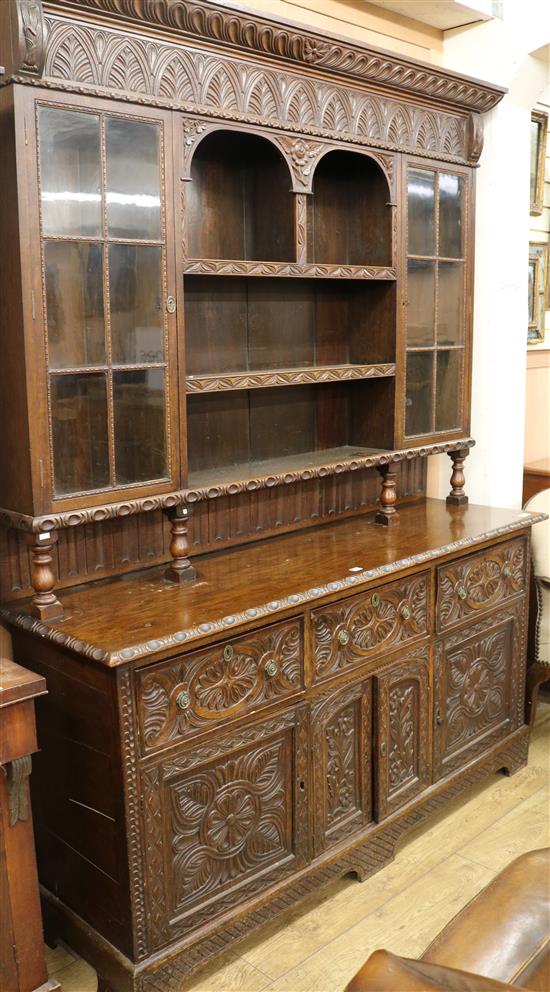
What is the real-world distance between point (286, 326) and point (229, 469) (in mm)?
519

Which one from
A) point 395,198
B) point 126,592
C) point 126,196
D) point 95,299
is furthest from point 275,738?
point 395,198

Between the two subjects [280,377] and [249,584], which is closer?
[249,584]

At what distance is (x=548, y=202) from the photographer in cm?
409

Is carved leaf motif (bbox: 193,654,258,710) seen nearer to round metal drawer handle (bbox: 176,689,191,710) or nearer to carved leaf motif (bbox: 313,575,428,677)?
round metal drawer handle (bbox: 176,689,191,710)

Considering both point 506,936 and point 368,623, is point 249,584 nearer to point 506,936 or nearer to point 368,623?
point 368,623

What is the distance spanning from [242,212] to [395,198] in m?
0.48

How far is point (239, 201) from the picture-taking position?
2.68 metres

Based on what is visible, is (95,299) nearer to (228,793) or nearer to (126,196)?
(126,196)

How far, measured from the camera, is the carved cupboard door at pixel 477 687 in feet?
9.34

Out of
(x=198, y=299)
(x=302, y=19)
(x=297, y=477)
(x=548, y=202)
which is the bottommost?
(x=297, y=477)

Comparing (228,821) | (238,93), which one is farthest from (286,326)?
(228,821)

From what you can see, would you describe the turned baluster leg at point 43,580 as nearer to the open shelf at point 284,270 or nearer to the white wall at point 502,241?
the open shelf at point 284,270

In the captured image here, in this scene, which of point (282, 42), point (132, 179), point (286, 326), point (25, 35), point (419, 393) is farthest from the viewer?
point (419, 393)

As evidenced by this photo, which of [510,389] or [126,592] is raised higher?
[510,389]
